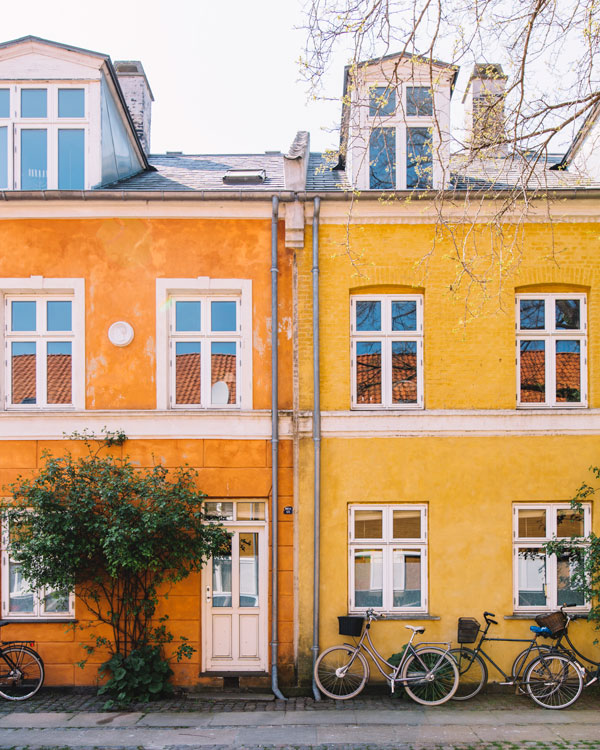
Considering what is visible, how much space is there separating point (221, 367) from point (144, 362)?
1085 mm

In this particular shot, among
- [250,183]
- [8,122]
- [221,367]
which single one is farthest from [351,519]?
[8,122]

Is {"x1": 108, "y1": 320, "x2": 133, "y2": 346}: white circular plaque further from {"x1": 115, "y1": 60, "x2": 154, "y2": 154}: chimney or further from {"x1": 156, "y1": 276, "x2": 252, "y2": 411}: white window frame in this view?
{"x1": 115, "y1": 60, "x2": 154, "y2": 154}: chimney

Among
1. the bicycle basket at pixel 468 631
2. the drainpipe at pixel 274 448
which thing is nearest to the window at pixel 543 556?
the bicycle basket at pixel 468 631

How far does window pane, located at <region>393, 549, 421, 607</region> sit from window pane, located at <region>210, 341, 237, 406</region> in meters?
3.23

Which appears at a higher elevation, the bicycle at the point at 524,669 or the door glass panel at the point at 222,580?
the door glass panel at the point at 222,580

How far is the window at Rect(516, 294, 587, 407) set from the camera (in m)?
9.88

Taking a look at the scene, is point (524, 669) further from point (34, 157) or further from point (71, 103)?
point (71, 103)

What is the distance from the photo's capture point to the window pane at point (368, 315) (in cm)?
998

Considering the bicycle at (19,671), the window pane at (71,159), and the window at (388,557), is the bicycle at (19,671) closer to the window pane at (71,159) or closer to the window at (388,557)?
the window at (388,557)

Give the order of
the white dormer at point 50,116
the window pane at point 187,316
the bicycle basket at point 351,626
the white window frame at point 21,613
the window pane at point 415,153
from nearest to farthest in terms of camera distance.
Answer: the bicycle basket at point 351,626 < the white window frame at point 21,613 < the window pane at point 187,316 < the white dormer at point 50,116 < the window pane at point 415,153

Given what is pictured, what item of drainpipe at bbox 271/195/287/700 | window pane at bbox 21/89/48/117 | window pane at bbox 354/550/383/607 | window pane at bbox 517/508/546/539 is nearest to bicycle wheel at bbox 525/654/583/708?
window pane at bbox 517/508/546/539

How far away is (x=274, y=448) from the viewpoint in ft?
31.2

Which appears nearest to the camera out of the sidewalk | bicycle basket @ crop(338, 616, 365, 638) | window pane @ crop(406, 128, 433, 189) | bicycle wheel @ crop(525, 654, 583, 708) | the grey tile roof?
the sidewalk

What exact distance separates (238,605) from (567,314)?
20.4 ft
